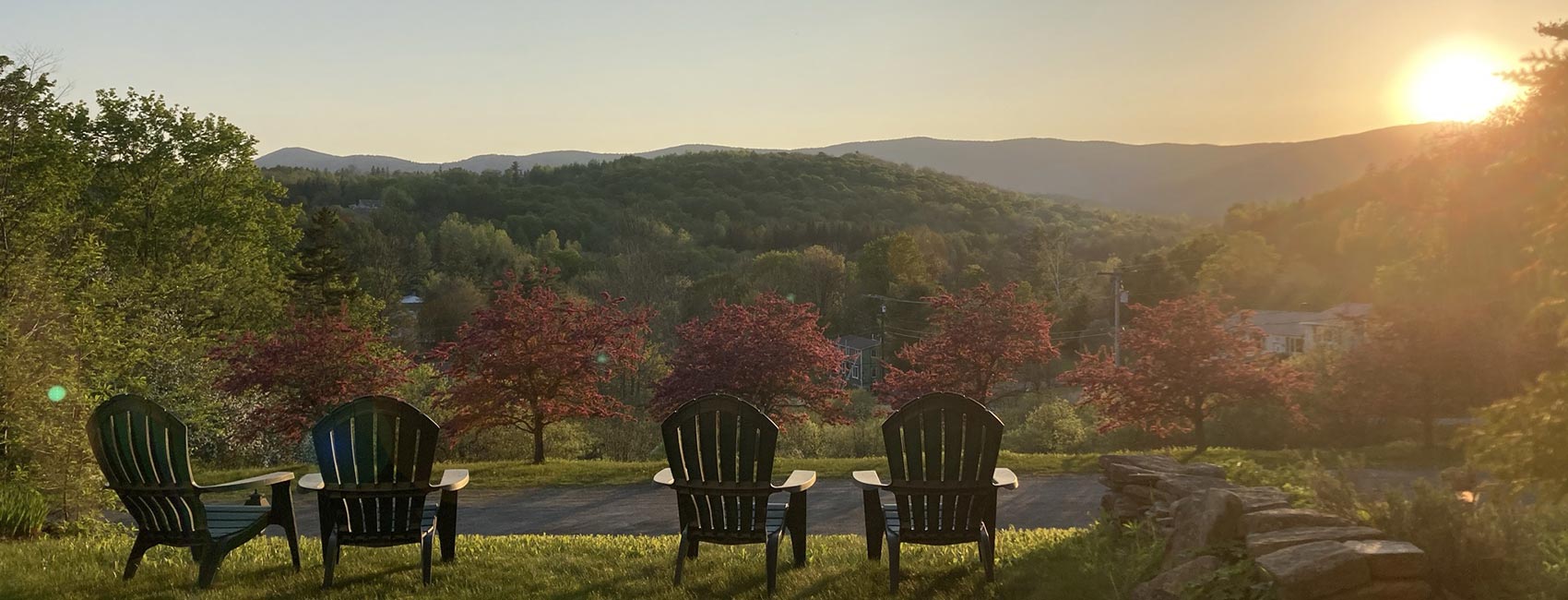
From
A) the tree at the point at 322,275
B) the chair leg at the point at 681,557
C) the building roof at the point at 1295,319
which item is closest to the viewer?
the chair leg at the point at 681,557

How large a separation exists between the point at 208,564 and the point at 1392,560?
571 centimetres

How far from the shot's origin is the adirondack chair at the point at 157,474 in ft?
17.4

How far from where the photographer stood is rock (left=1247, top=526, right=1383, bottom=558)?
13.5ft

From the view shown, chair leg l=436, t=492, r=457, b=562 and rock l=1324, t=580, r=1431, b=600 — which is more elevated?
rock l=1324, t=580, r=1431, b=600

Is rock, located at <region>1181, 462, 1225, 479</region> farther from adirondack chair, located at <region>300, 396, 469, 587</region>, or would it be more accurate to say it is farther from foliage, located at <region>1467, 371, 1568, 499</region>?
adirondack chair, located at <region>300, 396, 469, 587</region>

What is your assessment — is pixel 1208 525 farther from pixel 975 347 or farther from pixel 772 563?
pixel 975 347

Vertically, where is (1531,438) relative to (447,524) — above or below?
above

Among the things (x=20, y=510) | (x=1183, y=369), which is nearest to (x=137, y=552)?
(x=20, y=510)

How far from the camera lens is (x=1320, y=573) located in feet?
12.3

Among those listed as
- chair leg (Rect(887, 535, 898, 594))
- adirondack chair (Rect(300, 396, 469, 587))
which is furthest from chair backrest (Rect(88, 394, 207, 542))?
chair leg (Rect(887, 535, 898, 594))

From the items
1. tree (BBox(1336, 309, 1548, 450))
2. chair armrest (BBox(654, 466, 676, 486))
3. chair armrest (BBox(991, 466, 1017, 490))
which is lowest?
tree (BBox(1336, 309, 1548, 450))

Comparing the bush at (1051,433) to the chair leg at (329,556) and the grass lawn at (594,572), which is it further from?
the chair leg at (329,556)

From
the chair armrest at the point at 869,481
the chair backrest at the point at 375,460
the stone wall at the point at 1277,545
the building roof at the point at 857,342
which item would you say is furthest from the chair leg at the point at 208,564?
the building roof at the point at 857,342

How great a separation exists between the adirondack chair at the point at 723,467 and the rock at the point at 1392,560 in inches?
108
